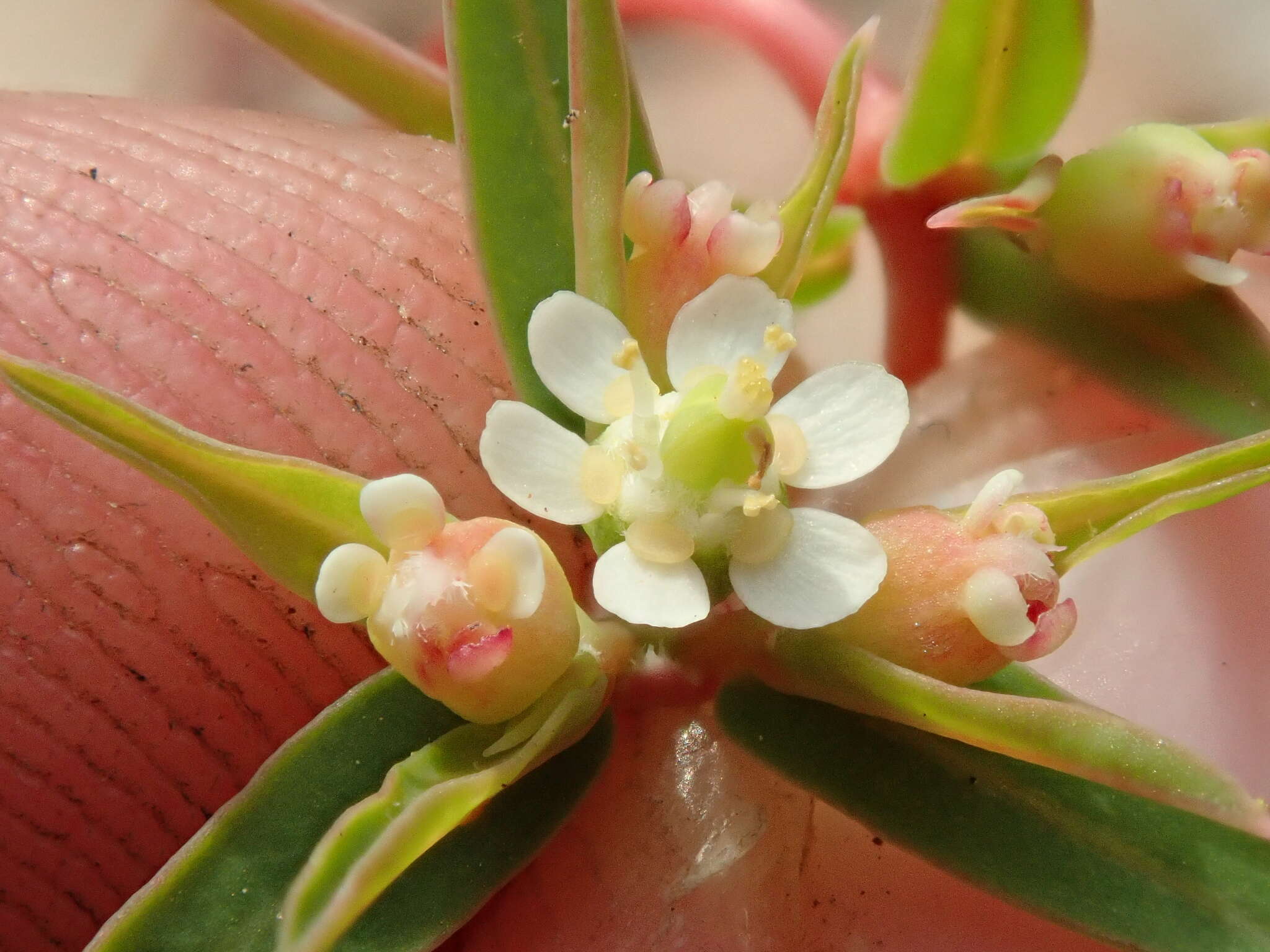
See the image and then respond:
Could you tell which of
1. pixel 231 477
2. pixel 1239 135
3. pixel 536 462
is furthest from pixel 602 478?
pixel 1239 135

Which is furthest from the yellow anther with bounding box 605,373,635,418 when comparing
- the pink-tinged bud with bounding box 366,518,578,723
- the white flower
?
the pink-tinged bud with bounding box 366,518,578,723

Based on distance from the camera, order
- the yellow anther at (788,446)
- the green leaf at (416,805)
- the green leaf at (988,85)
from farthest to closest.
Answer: the green leaf at (988,85) < the yellow anther at (788,446) < the green leaf at (416,805)

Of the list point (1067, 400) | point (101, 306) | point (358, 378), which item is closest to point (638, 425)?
point (358, 378)

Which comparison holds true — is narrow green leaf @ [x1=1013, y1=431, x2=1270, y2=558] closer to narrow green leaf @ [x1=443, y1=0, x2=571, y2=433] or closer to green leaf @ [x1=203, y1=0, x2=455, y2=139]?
Answer: narrow green leaf @ [x1=443, y1=0, x2=571, y2=433]

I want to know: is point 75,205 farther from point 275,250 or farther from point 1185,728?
point 1185,728

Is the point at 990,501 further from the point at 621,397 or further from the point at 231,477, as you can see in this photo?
the point at 231,477

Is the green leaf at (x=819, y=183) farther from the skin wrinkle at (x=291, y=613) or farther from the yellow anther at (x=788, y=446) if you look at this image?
the skin wrinkle at (x=291, y=613)

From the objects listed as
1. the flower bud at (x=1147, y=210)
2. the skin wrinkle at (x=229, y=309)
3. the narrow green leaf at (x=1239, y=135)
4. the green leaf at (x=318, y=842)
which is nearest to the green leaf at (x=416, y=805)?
the green leaf at (x=318, y=842)
